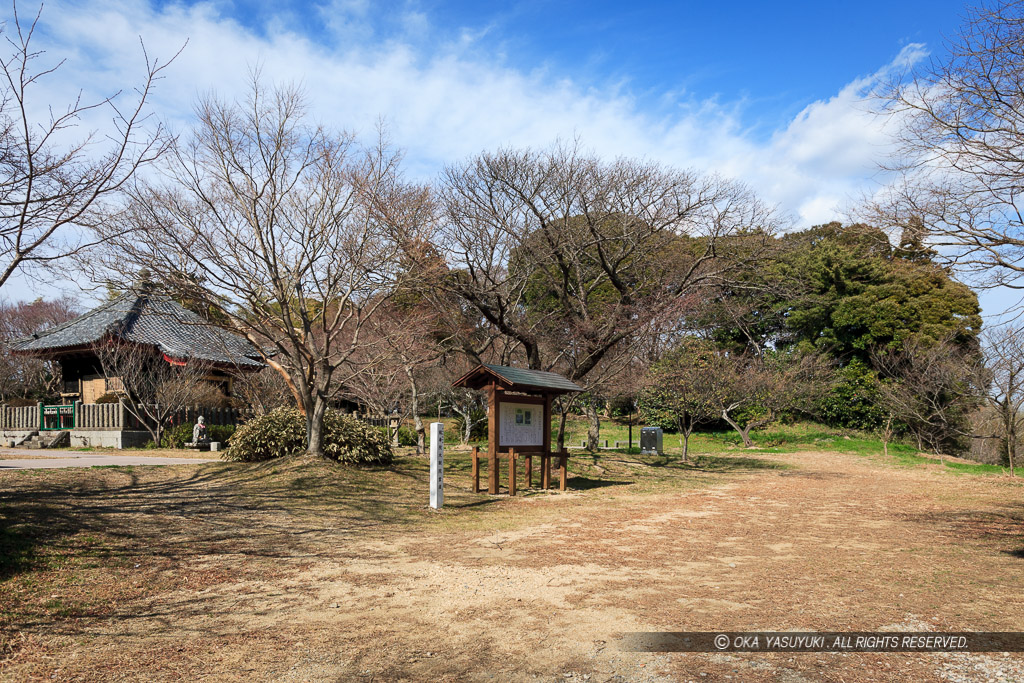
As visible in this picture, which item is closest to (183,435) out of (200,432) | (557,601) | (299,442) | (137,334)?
(200,432)

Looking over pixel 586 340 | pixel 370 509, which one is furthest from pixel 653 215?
pixel 370 509

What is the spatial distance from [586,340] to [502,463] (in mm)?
3932

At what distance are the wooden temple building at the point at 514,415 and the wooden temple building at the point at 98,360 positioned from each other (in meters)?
11.1

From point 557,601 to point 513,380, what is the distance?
7.27 m

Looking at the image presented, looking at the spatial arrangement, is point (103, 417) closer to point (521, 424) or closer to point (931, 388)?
point (521, 424)

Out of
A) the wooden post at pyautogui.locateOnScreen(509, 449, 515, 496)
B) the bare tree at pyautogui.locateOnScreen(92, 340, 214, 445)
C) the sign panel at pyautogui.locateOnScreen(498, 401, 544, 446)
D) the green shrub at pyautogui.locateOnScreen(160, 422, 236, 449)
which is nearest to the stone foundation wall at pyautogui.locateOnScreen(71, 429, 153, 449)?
the bare tree at pyautogui.locateOnScreen(92, 340, 214, 445)

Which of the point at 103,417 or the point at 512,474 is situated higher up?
the point at 103,417

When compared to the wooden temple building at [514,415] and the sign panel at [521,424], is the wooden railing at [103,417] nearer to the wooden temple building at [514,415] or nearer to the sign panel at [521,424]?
the wooden temple building at [514,415]

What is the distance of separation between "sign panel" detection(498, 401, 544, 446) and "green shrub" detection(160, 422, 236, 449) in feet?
38.2

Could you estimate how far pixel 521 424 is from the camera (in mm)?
13695

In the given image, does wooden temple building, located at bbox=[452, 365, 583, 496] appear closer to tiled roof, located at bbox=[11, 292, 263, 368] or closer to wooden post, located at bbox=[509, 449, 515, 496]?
wooden post, located at bbox=[509, 449, 515, 496]

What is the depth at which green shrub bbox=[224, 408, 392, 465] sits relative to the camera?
1423cm

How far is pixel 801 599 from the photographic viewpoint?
19.0 ft

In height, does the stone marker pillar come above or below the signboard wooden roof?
below
